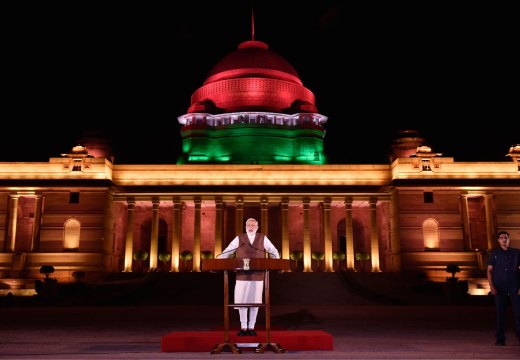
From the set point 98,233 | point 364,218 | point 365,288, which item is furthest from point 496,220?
point 98,233

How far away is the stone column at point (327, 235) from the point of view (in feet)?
148

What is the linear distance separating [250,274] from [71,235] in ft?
118

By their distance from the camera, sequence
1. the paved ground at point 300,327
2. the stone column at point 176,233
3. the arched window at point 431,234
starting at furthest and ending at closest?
the stone column at point 176,233, the arched window at point 431,234, the paved ground at point 300,327

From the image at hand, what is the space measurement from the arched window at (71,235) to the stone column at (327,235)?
1982cm

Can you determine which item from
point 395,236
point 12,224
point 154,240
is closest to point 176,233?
point 154,240

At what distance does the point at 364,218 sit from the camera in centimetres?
5269

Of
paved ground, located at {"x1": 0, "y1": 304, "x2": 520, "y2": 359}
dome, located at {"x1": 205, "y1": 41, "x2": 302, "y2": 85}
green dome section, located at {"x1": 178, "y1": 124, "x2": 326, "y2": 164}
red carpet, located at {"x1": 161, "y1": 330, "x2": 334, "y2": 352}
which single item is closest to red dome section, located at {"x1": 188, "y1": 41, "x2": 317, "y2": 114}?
dome, located at {"x1": 205, "y1": 41, "x2": 302, "y2": 85}

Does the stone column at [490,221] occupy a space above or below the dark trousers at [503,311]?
above

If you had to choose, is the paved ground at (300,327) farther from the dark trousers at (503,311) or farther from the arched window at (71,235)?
the arched window at (71,235)

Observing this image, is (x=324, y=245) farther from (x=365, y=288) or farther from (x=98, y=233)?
(x=98, y=233)

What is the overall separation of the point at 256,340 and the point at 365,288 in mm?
25793

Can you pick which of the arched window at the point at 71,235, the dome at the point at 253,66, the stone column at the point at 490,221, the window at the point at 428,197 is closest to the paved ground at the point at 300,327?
the arched window at the point at 71,235

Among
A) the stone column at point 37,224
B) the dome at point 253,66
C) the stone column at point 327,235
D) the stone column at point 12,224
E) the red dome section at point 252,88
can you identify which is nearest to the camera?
the stone column at point 12,224

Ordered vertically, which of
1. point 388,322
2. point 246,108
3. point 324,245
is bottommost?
point 388,322
